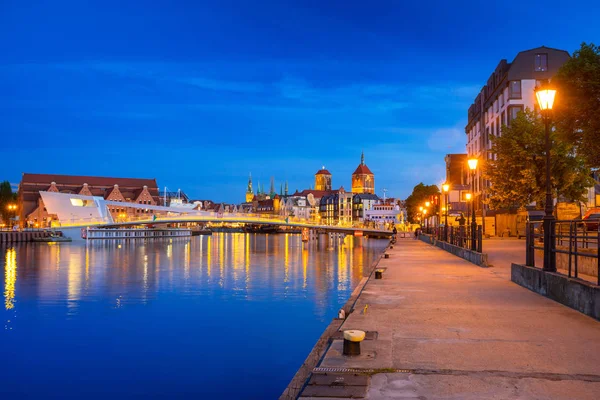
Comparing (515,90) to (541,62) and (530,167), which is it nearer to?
(541,62)

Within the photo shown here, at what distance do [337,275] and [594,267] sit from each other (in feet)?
86.2

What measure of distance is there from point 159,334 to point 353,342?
13473 millimetres

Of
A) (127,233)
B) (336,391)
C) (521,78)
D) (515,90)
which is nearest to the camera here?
(336,391)

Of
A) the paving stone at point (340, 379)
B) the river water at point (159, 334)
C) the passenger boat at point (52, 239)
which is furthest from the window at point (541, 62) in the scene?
the passenger boat at point (52, 239)

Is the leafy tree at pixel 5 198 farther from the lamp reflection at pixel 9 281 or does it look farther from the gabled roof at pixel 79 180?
A: the lamp reflection at pixel 9 281

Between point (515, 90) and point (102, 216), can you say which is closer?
point (515, 90)

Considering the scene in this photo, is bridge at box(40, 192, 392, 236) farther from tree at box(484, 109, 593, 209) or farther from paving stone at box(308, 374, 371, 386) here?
paving stone at box(308, 374, 371, 386)

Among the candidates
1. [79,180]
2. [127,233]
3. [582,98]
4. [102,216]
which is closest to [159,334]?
[582,98]

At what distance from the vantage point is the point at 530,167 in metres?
41.2

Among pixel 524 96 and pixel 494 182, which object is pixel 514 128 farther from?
pixel 524 96

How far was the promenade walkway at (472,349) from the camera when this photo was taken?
6500 millimetres

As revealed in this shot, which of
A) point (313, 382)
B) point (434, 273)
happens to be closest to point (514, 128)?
point (434, 273)

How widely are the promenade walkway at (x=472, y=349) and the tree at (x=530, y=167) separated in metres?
28.8

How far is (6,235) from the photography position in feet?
338
